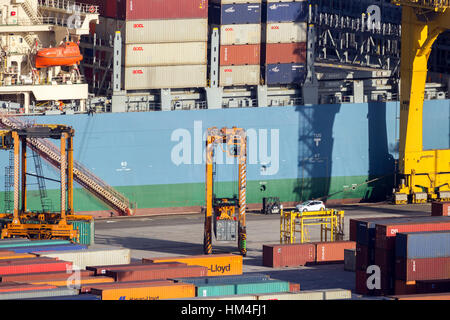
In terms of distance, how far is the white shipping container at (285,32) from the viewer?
77625mm

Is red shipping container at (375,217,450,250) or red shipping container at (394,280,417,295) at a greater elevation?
red shipping container at (375,217,450,250)

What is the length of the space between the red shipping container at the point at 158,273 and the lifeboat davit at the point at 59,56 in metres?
25.7

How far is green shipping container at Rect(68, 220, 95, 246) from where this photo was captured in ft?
201

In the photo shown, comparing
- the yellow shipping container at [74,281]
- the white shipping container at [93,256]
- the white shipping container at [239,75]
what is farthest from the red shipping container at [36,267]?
the white shipping container at [239,75]

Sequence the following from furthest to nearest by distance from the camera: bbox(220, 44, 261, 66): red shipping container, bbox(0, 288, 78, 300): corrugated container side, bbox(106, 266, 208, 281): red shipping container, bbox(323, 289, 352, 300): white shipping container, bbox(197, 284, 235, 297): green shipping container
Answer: bbox(220, 44, 261, 66): red shipping container < bbox(106, 266, 208, 281): red shipping container < bbox(197, 284, 235, 297): green shipping container < bbox(323, 289, 352, 300): white shipping container < bbox(0, 288, 78, 300): corrugated container side

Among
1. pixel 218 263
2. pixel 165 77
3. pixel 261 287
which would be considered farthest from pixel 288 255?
pixel 165 77

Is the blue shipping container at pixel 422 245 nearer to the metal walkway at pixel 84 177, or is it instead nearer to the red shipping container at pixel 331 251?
the red shipping container at pixel 331 251

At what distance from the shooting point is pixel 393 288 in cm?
5062

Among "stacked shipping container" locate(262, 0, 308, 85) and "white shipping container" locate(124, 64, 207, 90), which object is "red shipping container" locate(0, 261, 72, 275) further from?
"stacked shipping container" locate(262, 0, 308, 85)

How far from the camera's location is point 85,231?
6162 cm

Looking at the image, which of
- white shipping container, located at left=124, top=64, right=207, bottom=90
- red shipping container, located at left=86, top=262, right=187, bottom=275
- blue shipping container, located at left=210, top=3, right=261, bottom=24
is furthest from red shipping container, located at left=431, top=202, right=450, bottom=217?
blue shipping container, located at left=210, top=3, right=261, bottom=24

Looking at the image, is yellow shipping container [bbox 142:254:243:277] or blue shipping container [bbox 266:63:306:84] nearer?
yellow shipping container [bbox 142:254:243:277]

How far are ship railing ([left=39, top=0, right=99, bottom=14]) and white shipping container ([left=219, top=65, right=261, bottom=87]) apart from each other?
9.06 metres
